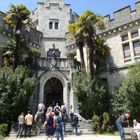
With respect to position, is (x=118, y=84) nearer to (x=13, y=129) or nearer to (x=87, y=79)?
(x=87, y=79)

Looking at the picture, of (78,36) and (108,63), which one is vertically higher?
(78,36)

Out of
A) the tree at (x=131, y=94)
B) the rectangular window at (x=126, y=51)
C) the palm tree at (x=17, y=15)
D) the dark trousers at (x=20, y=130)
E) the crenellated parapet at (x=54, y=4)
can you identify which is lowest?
the dark trousers at (x=20, y=130)

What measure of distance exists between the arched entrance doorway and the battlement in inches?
294

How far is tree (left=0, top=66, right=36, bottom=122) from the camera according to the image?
728 inches

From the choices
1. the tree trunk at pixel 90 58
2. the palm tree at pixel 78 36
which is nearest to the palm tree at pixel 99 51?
the palm tree at pixel 78 36

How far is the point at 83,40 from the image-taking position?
906 inches

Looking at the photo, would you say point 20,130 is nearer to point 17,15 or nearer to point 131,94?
point 131,94

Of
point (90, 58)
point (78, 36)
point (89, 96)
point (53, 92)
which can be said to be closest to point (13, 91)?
point (89, 96)

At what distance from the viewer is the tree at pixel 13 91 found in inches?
728

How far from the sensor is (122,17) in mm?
24422

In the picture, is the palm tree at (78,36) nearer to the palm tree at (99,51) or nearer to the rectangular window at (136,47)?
the palm tree at (99,51)

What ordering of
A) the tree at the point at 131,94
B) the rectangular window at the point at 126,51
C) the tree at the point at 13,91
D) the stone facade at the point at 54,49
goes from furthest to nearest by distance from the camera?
the rectangular window at the point at 126,51 < the stone facade at the point at 54,49 < the tree at the point at 131,94 < the tree at the point at 13,91

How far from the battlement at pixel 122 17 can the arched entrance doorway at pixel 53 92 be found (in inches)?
294

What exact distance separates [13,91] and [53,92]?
21.1ft
